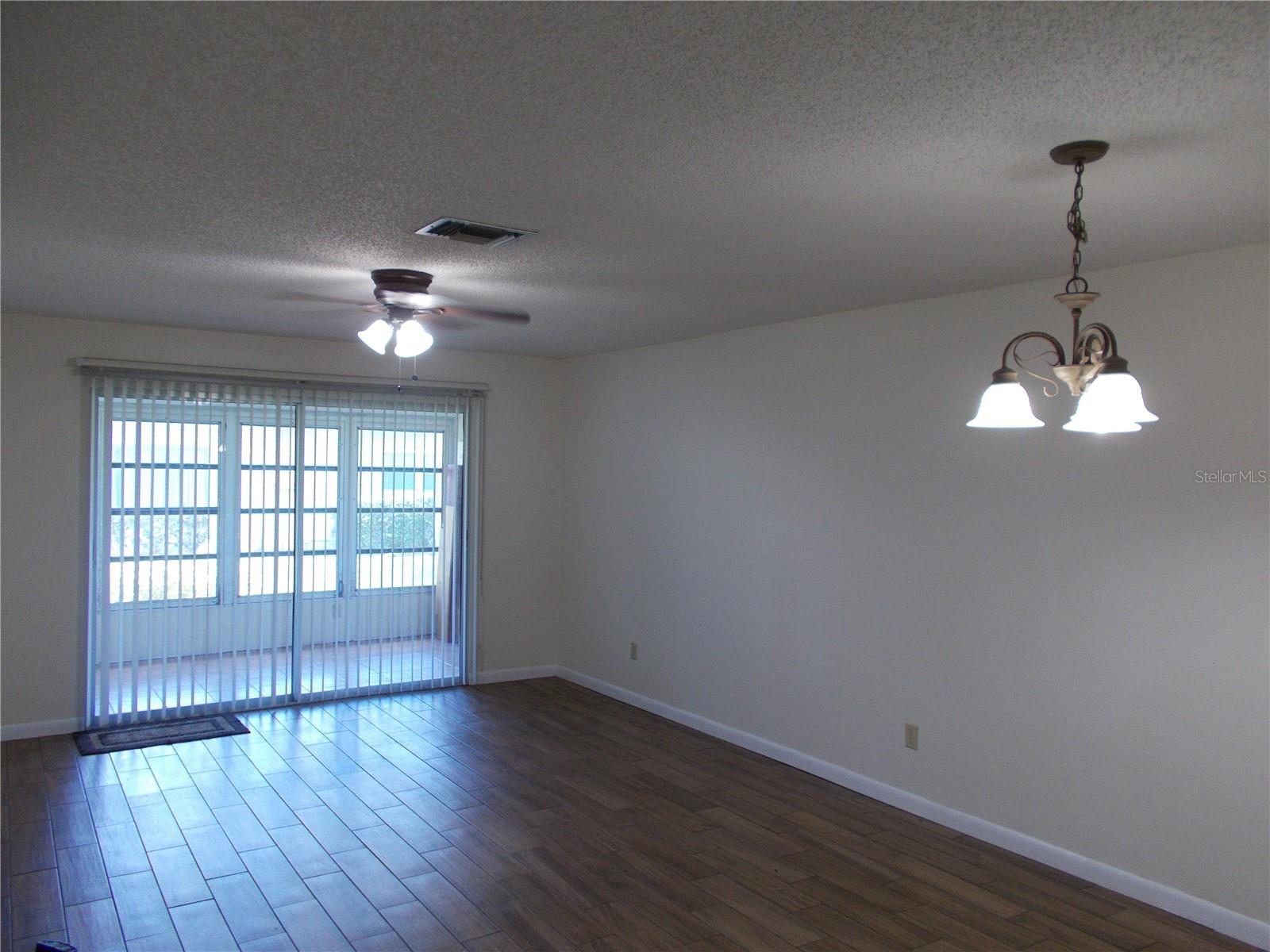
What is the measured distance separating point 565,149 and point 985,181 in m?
1.18

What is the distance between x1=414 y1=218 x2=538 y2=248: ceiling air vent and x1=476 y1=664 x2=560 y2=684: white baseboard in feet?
13.6

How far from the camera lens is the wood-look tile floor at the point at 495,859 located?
3121 millimetres

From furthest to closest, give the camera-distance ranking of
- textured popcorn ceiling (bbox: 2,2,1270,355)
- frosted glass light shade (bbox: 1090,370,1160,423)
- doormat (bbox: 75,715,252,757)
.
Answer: doormat (bbox: 75,715,252,757), frosted glass light shade (bbox: 1090,370,1160,423), textured popcorn ceiling (bbox: 2,2,1270,355)

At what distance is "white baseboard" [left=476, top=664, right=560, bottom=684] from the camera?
6.74 metres

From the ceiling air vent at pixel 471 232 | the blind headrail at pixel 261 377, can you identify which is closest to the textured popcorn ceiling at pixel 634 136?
the ceiling air vent at pixel 471 232

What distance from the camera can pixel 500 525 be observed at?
6.80 m

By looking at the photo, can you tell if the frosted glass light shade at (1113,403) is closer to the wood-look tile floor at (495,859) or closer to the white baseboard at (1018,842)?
the wood-look tile floor at (495,859)

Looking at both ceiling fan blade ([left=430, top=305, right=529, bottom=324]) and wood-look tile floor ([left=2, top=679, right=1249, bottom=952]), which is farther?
ceiling fan blade ([left=430, top=305, right=529, bottom=324])

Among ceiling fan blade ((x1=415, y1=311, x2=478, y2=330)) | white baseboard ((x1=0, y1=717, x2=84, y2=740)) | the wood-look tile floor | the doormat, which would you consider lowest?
the wood-look tile floor

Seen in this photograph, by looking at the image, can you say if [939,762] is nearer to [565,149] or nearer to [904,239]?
[904,239]

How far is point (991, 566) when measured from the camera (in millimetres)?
3977

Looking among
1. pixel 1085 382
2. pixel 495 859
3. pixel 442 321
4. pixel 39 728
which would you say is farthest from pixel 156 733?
pixel 1085 382
